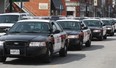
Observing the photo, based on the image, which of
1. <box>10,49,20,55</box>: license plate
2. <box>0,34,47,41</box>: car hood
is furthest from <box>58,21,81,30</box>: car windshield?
<box>10,49,20,55</box>: license plate

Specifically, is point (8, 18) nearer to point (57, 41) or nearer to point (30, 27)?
point (57, 41)

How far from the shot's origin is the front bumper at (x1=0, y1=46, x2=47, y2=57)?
14.0 meters

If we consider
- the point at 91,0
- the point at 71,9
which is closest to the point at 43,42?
the point at 71,9

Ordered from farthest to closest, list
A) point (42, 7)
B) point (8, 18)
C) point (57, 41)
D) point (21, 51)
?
point (42, 7), point (8, 18), point (57, 41), point (21, 51)

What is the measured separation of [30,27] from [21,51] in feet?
6.08

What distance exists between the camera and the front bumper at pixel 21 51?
46.0 ft

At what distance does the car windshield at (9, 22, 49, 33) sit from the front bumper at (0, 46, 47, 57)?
1.43 meters

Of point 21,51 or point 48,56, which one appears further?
point 48,56

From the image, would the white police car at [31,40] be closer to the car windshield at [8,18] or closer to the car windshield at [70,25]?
the car windshield at [70,25]


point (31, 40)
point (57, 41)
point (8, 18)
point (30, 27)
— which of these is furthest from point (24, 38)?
point (8, 18)

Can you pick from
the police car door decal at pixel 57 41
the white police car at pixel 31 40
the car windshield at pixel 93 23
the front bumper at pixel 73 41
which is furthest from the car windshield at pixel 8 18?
the white police car at pixel 31 40

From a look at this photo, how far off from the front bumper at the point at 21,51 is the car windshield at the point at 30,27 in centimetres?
143

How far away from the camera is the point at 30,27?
15.7m

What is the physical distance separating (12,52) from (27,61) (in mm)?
1511
